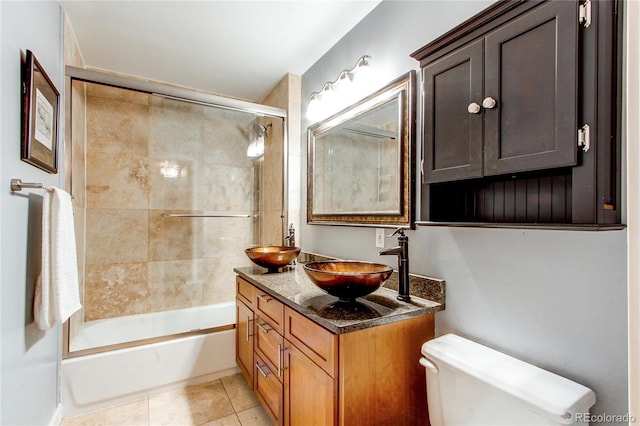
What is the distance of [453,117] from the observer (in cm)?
108

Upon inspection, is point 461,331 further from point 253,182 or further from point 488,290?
point 253,182

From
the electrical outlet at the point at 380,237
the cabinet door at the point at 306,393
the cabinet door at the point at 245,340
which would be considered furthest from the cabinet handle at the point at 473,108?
the cabinet door at the point at 245,340

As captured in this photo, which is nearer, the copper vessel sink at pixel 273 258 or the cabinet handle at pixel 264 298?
the cabinet handle at pixel 264 298

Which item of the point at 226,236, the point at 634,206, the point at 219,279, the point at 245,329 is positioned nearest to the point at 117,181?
the point at 226,236

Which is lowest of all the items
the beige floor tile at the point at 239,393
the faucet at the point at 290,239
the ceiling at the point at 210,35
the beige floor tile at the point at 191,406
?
the beige floor tile at the point at 191,406

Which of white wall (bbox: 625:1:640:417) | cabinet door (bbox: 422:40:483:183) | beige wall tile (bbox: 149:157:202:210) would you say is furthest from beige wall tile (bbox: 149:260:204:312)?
white wall (bbox: 625:1:640:417)

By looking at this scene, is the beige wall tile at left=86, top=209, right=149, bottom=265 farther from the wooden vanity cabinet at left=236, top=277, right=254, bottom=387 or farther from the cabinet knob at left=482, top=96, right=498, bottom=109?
the cabinet knob at left=482, top=96, right=498, bottom=109

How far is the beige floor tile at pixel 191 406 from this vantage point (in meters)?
1.84

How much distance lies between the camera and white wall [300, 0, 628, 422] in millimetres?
872

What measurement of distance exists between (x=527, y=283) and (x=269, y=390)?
136cm

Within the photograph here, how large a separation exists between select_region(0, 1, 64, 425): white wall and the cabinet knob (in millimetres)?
1693

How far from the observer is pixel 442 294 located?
1340 mm

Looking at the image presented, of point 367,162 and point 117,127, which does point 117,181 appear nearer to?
point 117,127
